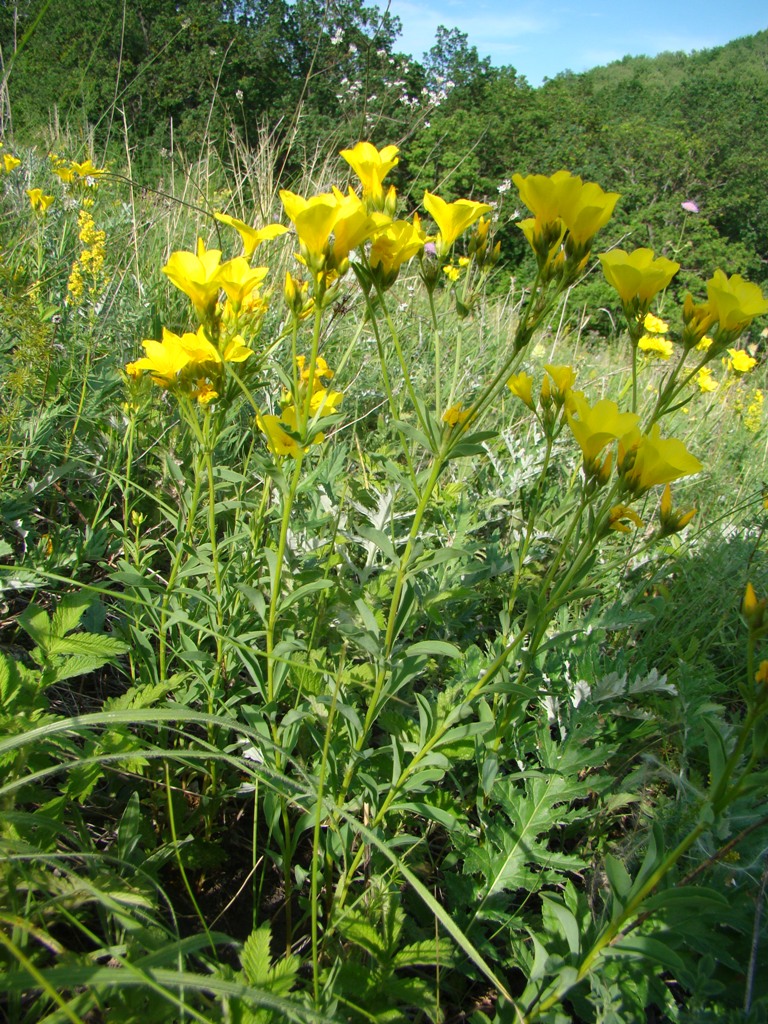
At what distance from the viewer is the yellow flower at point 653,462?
1.01m

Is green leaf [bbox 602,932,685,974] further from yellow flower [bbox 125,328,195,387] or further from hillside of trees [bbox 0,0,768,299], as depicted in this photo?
hillside of trees [bbox 0,0,768,299]

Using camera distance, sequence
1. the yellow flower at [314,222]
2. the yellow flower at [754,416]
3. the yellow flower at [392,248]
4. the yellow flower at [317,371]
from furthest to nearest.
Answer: the yellow flower at [754,416] < the yellow flower at [317,371] < the yellow flower at [392,248] < the yellow flower at [314,222]

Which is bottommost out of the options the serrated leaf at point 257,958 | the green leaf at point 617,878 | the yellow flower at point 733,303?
the serrated leaf at point 257,958

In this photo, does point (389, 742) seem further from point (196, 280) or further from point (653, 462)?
point (196, 280)

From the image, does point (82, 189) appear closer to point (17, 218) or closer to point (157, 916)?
point (17, 218)

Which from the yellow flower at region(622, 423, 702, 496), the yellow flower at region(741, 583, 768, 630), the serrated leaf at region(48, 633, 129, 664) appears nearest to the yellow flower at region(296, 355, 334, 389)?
the yellow flower at region(622, 423, 702, 496)

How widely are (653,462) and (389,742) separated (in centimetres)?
99

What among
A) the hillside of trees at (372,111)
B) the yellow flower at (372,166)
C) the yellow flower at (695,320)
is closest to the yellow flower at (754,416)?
the hillside of trees at (372,111)

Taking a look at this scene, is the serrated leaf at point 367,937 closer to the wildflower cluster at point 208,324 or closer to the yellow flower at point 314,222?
the wildflower cluster at point 208,324

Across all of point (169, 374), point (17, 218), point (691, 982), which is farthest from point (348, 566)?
point (17, 218)

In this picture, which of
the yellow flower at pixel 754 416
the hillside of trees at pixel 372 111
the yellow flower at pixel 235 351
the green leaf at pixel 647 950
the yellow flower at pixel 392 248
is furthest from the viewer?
the hillside of trees at pixel 372 111

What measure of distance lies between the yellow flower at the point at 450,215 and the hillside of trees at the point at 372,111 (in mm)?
696

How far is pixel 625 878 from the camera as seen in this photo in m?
1.00

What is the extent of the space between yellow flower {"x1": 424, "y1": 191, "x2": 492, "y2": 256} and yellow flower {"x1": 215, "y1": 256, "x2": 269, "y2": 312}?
377mm
